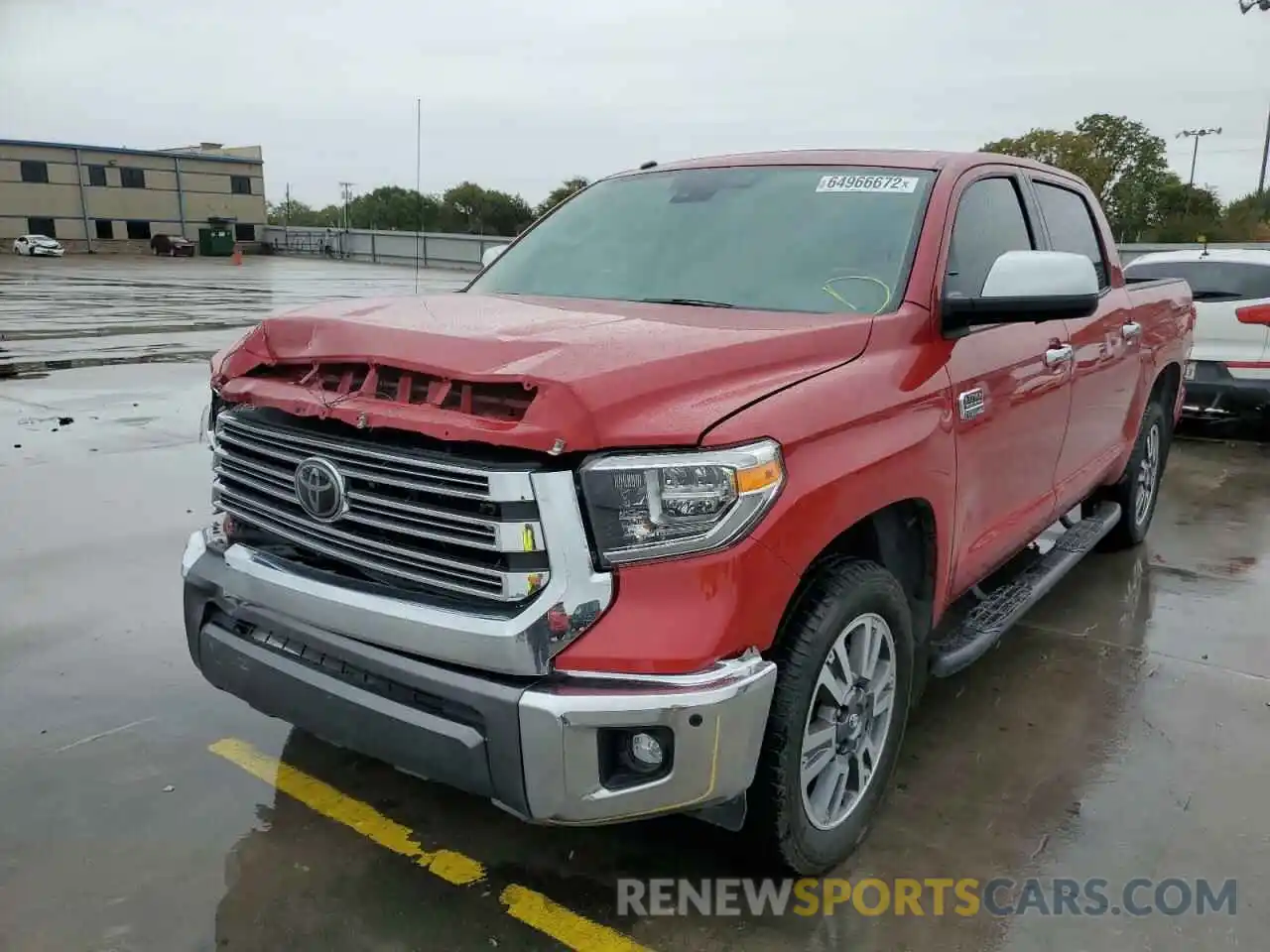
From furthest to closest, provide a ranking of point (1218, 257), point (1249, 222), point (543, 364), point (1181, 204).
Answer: point (1181, 204) → point (1249, 222) → point (1218, 257) → point (543, 364)

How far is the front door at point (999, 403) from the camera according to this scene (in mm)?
3197

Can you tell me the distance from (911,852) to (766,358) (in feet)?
4.83

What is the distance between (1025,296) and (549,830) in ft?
6.84

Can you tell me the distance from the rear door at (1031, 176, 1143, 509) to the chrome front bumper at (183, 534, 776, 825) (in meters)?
2.45

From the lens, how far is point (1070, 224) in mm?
4605

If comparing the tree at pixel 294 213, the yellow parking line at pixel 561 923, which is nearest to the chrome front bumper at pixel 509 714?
the yellow parking line at pixel 561 923

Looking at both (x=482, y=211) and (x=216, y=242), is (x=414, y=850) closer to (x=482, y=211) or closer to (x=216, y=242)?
(x=216, y=242)

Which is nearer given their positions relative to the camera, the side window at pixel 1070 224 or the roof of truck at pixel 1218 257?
the side window at pixel 1070 224

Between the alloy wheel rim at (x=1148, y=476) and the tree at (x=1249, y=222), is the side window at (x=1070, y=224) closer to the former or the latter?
the alloy wheel rim at (x=1148, y=476)

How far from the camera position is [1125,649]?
4352mm

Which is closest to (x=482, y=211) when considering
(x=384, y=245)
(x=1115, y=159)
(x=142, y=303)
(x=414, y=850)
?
(x=384, y=245)

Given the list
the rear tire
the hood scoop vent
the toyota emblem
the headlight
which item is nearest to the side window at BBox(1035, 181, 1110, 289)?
the rear tire

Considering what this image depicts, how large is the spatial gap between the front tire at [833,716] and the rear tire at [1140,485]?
3.02 meters

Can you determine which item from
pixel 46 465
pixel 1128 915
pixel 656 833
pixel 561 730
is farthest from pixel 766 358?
pixel 46 465
